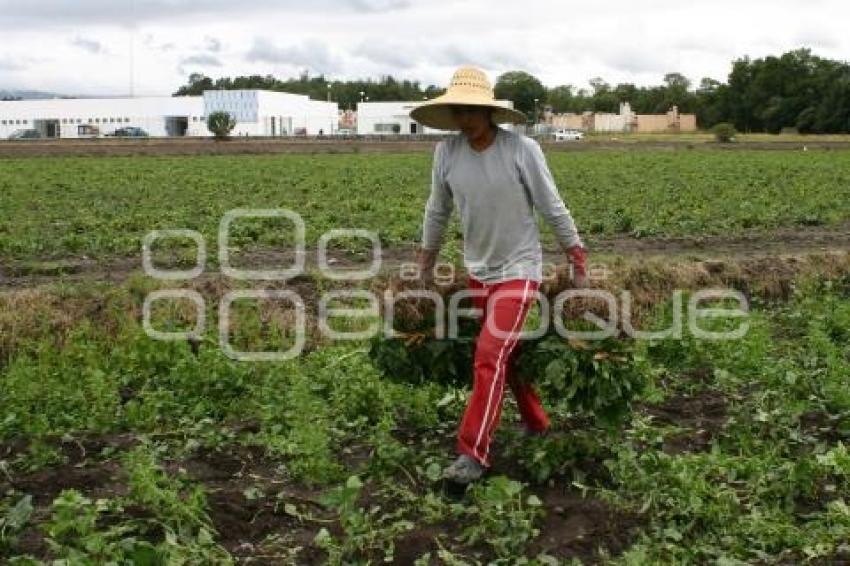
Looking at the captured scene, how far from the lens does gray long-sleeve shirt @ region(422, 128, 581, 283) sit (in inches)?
209

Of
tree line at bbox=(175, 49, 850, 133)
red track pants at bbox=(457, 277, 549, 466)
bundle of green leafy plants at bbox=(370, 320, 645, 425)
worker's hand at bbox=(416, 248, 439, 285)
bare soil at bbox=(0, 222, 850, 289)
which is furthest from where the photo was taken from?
tree line at bbox=(175, 49, 850, 133)

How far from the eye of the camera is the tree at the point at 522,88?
95.5 m

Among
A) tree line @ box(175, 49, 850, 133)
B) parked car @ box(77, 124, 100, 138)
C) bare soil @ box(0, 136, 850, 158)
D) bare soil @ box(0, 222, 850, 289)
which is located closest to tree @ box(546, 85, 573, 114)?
tree line @ box(175, 49, 850, 133)

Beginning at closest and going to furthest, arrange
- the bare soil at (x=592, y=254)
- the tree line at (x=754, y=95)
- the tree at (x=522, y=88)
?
the bare soil at (x=592, y=254), the tree line at (x=754, y=95), the tree at (x=522, y=88)

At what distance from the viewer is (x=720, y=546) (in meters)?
4.74

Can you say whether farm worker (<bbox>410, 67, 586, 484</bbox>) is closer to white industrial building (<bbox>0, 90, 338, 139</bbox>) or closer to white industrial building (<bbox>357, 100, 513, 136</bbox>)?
white industrial building (<bbox>0, 90, 338, 139</bbox>)

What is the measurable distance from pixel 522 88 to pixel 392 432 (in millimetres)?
95646

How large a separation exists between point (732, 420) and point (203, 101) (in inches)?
3467

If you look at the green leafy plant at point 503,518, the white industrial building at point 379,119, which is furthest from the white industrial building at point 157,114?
the green leafy plant at point 503,518

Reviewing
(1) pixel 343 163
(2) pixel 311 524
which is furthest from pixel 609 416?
(1) pixel 343 163

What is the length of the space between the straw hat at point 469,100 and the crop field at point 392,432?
3.88 feet

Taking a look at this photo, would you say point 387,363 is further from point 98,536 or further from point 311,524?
point 98,536

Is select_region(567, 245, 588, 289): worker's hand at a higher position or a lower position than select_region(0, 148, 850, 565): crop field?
higher

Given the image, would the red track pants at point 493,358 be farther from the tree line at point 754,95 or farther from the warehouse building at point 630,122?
the warehouse building at point 630,122
